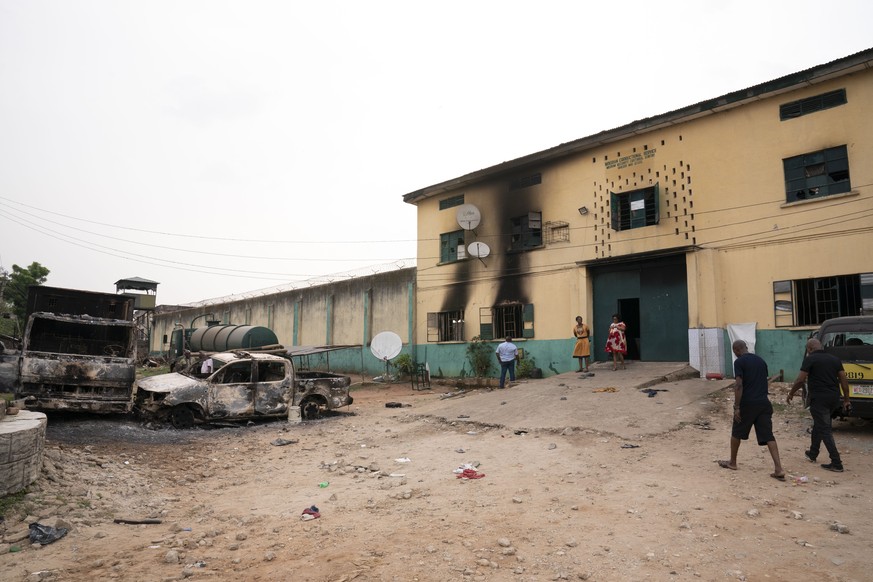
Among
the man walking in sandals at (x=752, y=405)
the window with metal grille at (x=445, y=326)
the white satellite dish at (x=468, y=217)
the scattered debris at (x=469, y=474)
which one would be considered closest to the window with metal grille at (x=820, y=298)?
the man walking in sandals at (x=752, y=405)

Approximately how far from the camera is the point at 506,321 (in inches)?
746

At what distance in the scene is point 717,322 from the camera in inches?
541

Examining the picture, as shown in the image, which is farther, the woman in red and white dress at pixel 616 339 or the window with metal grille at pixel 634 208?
the window with metal grille at pixel 634 208

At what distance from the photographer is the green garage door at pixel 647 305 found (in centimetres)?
1493

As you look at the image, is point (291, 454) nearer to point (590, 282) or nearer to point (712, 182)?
point (590, 282)

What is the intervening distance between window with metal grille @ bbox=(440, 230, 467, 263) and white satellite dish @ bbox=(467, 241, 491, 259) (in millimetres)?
1007

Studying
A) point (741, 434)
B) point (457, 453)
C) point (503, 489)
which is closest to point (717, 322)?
point (741, 434)

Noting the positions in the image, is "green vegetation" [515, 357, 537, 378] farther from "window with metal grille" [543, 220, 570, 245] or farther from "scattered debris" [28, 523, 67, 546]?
"scattered debris" [28, 523, 67, 546]

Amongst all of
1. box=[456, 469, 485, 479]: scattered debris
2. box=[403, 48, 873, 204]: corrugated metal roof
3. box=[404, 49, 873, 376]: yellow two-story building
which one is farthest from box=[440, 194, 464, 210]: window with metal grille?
box=[456, 469, 485, 479]: scattered debris

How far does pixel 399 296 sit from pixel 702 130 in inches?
508

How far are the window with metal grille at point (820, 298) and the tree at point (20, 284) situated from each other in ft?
108

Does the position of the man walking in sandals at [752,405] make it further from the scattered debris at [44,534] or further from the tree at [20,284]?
the tree at [20,284]

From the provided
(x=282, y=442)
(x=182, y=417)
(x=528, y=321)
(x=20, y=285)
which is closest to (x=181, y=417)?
(x=182, y=417)

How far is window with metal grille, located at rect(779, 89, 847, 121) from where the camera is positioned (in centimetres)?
1241
